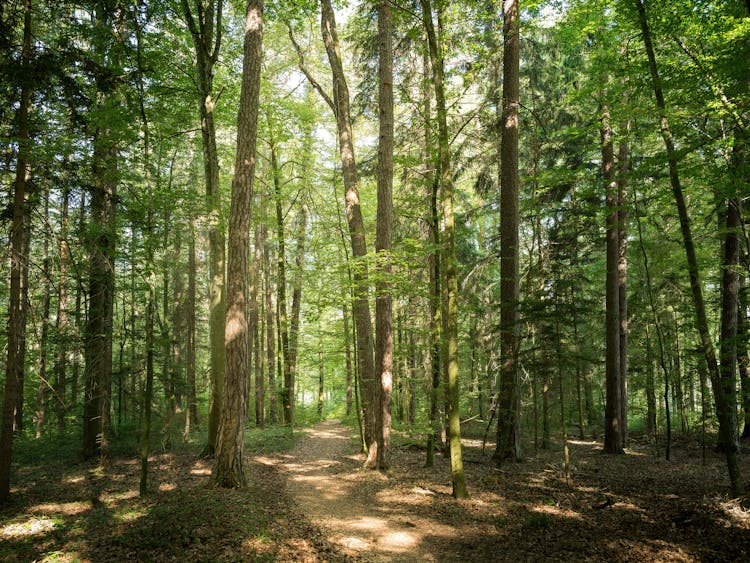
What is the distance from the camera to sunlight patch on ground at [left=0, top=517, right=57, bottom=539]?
5.72m

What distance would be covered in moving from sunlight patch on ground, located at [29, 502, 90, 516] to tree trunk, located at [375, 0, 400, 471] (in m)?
5.84

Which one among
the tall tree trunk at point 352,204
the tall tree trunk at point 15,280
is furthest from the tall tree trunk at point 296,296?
the tall tree trunk at point 15,280

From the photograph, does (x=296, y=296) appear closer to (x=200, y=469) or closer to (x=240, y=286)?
(x=200, y=469)

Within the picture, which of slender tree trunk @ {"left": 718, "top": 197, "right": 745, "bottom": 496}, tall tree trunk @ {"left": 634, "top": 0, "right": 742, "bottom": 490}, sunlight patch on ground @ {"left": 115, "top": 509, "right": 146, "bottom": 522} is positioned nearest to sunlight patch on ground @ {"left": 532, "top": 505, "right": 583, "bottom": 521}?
tall tree trunk @ {"left": 634, "top": 0, "right": 742, "bottom": 490}

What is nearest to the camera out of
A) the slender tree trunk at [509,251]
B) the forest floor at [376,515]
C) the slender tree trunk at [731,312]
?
the forest floor at [376,515]

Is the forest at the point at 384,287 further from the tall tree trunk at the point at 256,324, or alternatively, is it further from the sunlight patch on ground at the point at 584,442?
the tall tree trunk at the point at 256,324

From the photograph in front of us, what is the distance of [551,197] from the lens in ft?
49.8

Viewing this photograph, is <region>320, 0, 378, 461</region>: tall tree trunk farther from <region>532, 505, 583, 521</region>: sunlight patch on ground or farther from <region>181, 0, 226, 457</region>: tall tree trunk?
<region>532, 505, 583, 521</region>: sunlight patch on ground

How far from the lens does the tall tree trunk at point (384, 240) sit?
9758 millimetres

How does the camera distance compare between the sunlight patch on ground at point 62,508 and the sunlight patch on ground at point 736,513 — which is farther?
the sunlight patch on ground at point 62,508

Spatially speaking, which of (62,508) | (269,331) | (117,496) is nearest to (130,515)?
(62,508)

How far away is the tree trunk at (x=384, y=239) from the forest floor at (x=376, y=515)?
112 centimetres

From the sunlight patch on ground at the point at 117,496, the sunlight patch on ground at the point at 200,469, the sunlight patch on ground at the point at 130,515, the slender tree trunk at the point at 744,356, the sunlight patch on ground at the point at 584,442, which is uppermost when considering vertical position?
the slender tree trunk at the point at 744,356

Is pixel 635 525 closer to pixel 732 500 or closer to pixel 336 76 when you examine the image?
pixel 732 500
